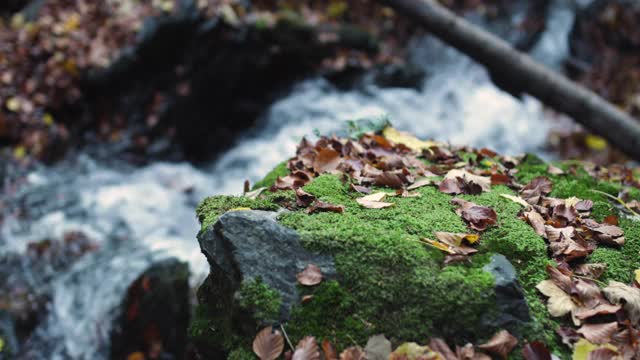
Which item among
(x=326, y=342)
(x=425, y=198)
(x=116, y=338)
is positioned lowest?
(x=116, y=338)

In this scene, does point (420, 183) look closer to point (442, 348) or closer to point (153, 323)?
point (442, 348)

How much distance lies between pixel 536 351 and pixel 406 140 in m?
2.20

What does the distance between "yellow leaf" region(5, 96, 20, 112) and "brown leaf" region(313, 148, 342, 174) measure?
569cm

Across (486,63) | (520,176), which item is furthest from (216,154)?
(520,176)

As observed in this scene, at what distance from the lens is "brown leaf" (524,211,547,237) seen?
252cm

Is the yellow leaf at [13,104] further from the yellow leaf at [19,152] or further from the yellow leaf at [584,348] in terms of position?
the yellow leaf at [584,348]

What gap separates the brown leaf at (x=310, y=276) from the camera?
2.14 meters

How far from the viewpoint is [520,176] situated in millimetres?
3461

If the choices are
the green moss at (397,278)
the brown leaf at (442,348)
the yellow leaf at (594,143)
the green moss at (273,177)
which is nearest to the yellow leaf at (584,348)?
the green moss at (397,278)

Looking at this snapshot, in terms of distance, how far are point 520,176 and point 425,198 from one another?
3.38ft

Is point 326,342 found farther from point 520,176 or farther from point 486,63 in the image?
point 486,63

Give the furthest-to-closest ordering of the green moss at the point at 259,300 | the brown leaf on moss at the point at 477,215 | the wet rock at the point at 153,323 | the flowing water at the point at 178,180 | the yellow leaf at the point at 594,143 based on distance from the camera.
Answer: the yellow leaf at the point at 594,143 → the flowing water at the point at 178,180 → the wet rock at the point at 153,323 → the brown leaf on moss at the point at 477,215 → the green moss at the point at 259,300

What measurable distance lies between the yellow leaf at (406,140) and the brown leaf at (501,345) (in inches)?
78.0

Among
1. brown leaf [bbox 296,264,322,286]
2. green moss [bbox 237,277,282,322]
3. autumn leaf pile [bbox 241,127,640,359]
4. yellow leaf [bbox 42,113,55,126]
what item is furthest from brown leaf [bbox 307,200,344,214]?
yellow leaf [bbox 42,113,55,126]
